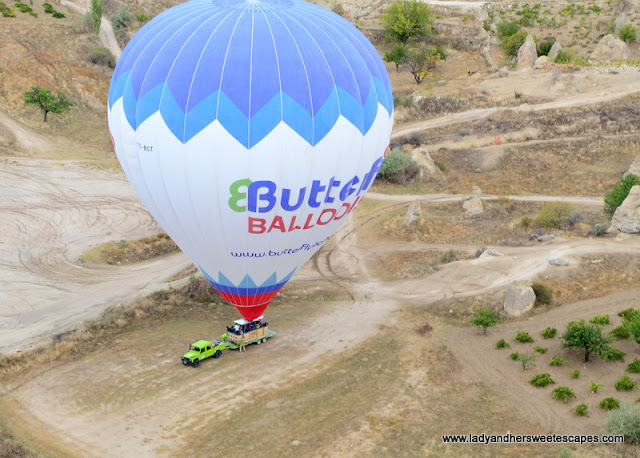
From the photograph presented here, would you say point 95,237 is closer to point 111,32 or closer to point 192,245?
point 192,245

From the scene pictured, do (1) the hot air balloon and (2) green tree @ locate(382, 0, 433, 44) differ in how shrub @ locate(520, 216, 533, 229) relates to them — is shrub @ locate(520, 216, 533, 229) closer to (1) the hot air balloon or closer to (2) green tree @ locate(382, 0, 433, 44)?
(1) the hot air balloon

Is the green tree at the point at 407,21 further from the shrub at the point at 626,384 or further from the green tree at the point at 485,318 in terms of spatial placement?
the shrub at the point at 626,384

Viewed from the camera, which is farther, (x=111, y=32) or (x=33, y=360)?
(x=111, y=32)

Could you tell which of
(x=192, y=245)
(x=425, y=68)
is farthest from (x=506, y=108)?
(x=192, y=245)

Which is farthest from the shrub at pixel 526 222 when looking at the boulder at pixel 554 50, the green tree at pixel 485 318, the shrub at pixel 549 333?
the boulder at pixel 554 50

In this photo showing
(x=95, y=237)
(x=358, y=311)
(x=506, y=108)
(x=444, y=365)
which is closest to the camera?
(x=444, y=365)

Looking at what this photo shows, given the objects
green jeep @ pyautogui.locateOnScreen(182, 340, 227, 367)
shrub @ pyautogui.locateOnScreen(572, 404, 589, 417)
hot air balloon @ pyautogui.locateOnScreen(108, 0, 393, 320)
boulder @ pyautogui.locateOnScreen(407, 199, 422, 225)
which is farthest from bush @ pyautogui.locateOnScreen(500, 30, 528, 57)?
shrub @ pyautogui.locateOnScreen(572, 404, 589, 417)
